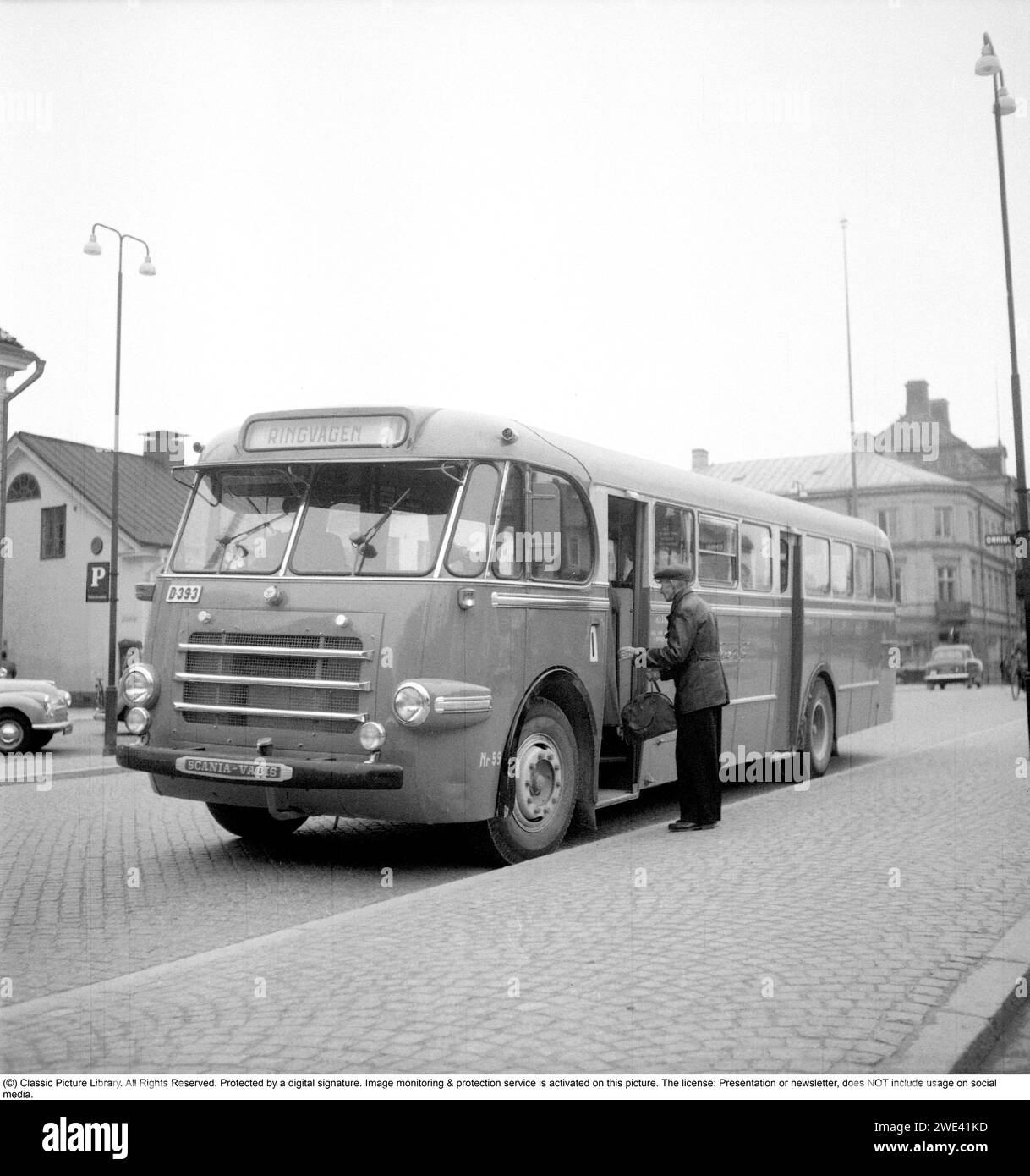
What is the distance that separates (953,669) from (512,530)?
151 feet

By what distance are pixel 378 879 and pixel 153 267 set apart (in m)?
3.77

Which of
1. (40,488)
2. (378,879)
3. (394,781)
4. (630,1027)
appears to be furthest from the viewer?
(40,488)

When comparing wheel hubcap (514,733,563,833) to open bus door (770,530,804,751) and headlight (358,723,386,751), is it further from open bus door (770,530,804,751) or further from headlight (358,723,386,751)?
open bus door (770,530,804,751)

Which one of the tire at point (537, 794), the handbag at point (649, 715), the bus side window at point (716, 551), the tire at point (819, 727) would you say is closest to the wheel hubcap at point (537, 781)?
the tire at point (537, 794)

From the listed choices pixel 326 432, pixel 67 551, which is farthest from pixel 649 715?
pixel 67 551

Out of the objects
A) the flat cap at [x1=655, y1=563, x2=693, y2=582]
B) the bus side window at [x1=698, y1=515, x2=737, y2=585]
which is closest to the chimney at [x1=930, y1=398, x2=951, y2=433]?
the bus side window at [x1=698, y1=515, x2=737, y2=585]

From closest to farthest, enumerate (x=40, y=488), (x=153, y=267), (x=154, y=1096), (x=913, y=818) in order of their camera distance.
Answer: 1. (x=154, y=1096)
2. (x=153, y=267)
3. (x=913, y=818)
4. (x=40, y=488)

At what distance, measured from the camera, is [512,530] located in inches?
321

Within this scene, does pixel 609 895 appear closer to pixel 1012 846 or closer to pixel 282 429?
pixel 1012 846

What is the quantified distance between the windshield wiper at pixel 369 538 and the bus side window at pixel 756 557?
190 inches

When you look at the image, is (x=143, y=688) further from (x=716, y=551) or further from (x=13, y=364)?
(x=716, y=551)
